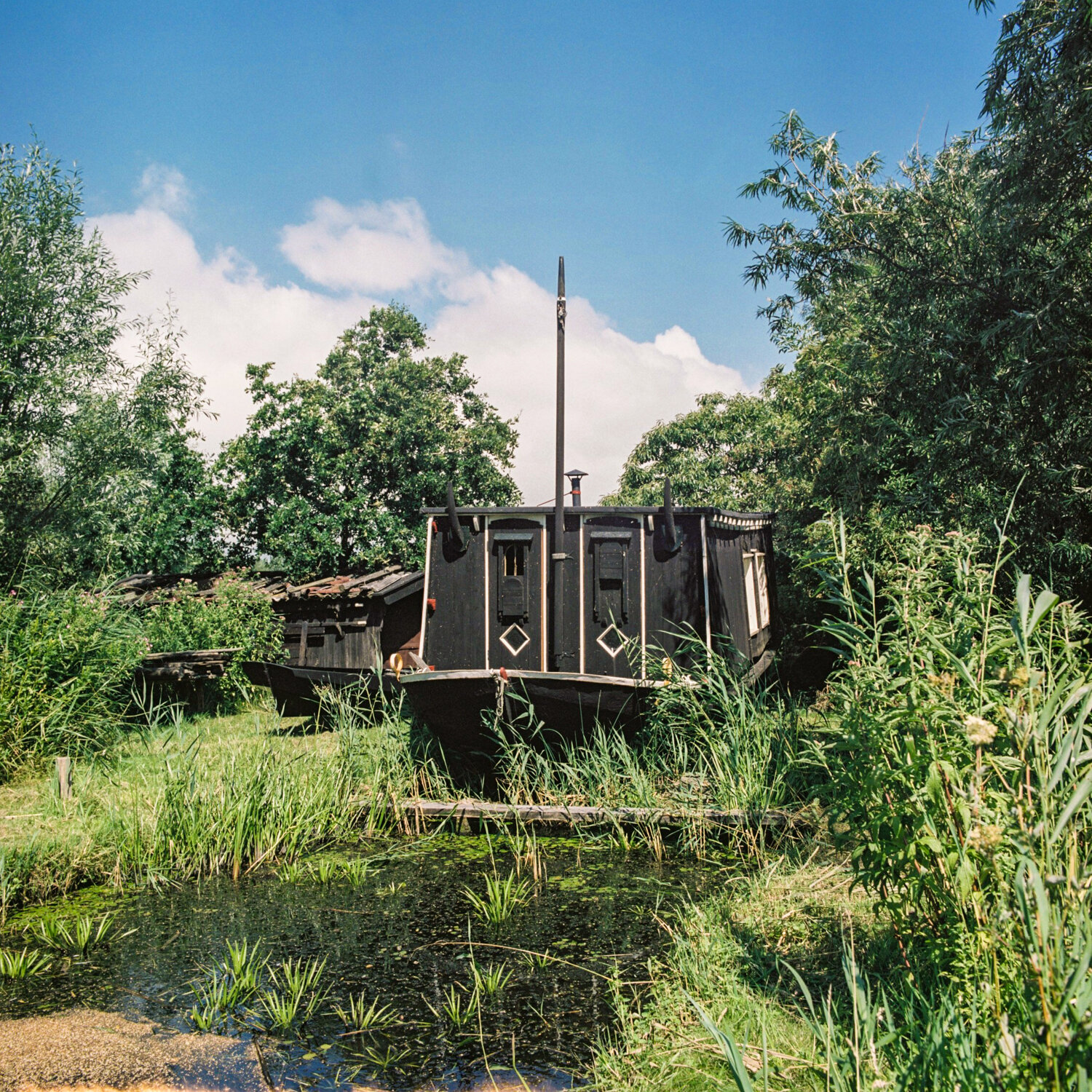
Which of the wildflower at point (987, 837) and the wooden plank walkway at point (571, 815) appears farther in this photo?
the wooden plank walkway at point (571, 815)

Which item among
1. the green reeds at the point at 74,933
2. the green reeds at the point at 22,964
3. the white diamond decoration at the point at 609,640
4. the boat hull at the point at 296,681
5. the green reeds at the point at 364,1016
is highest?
the white diamond decoration at the point at 609,640

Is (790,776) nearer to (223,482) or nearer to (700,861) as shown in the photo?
(700,861)

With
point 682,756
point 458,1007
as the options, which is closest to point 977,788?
point 458,1007

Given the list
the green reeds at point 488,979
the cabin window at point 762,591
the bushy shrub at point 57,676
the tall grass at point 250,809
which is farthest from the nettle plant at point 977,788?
the cabin window at point 762,591

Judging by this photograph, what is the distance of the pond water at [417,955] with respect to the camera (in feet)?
12.9

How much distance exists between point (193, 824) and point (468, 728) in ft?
10.5

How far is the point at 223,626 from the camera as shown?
55.6ft

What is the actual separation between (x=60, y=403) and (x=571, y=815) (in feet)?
45.2

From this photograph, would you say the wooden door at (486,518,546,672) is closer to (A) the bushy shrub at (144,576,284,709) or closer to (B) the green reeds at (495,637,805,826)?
(B) the green reeds at (495,637,805,826)

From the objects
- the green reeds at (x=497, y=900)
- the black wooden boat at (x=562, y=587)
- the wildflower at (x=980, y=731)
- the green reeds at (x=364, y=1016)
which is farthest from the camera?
the black wooden boat at (x=562, y=587)

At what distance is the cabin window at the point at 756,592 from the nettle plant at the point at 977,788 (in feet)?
27.3

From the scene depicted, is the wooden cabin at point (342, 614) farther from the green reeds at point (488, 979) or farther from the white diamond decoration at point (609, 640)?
the green reeds at point (488, 979)

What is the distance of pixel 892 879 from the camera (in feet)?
10.0

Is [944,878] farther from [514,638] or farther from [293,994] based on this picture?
[514,638]
